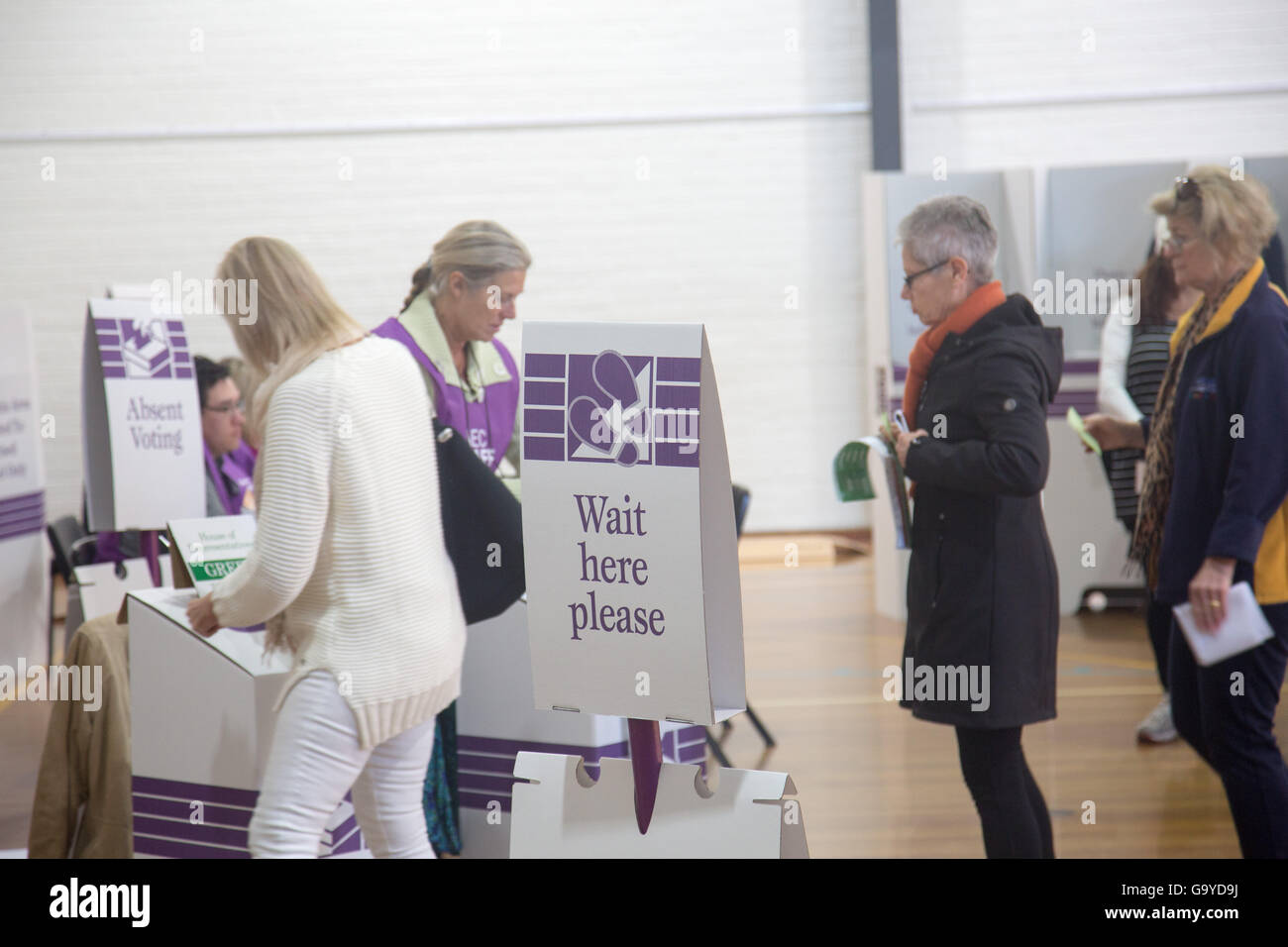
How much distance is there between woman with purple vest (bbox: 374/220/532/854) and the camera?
280 centimetres

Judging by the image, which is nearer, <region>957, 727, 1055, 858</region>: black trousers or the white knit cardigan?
the white knit cardigan

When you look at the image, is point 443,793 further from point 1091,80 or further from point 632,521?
point 1091,80

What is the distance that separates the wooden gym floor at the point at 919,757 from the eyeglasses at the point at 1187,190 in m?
1.63

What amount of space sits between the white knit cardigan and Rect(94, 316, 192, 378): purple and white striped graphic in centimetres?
150

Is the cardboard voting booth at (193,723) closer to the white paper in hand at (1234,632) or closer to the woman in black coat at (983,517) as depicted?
the woman in black coat at (983,517)

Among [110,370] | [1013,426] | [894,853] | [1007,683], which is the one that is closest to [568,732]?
[894,853]

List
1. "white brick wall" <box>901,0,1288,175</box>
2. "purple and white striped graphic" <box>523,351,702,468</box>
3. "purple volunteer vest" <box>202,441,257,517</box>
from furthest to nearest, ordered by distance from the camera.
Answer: "white brick wall" <box>901,0,1288,175</box>, "purple volunteer vest" <box>202,441,257,517</box>, "purple and white striped graphic" <box>523,351,702,468</box>

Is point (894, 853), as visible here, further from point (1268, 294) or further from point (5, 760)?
point (5, 760)

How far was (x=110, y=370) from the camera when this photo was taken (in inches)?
135

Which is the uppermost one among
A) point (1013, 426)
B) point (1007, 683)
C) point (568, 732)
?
point (1013, 426)

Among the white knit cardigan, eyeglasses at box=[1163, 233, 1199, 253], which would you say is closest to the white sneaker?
eyeglasses at box=[1163, 233, 1199, 253]

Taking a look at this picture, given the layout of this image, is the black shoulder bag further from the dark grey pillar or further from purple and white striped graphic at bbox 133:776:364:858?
the dark grey pillar

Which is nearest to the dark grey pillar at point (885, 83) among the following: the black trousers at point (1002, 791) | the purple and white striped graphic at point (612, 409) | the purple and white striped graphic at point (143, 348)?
the purple and white striped graphic at point (143, 348)

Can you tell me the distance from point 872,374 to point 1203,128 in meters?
3.26
